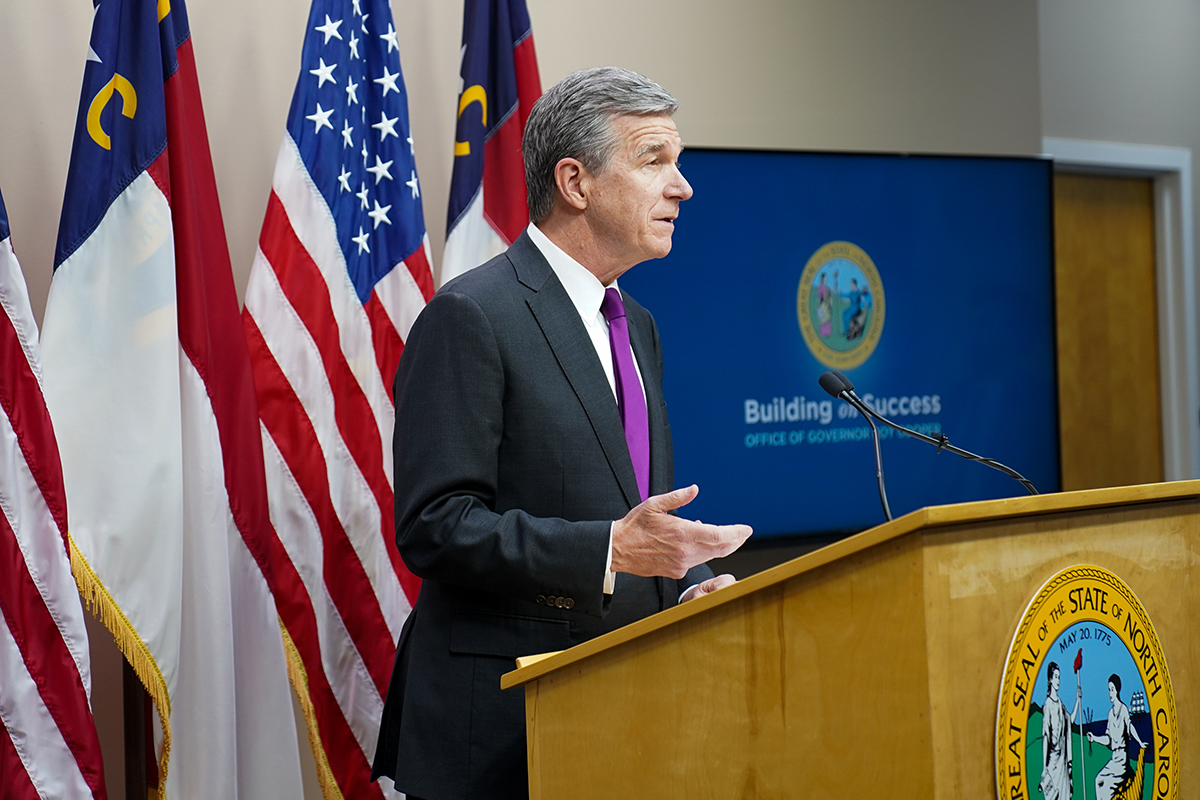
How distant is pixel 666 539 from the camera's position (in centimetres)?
121

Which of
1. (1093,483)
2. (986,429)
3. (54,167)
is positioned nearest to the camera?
(54,167)

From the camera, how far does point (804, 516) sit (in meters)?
3.24

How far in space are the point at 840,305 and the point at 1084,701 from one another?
239 centimetres

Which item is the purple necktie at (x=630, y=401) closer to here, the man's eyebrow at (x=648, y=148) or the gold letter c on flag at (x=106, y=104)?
the man's eyebrow at (x=648, y=148)

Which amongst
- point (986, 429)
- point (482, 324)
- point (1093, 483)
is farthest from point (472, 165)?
point (1093, 483)

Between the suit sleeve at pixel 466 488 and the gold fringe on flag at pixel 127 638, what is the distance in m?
0.88

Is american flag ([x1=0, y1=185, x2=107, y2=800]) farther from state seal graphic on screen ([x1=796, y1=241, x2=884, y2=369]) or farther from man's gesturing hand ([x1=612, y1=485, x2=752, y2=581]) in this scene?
state seal graphic on screen ([x1=796, y1=241, x2=884, y2=369])

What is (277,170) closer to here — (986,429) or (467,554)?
(467,554)

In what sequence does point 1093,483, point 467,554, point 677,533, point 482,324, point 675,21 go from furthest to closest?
point 1093,483, point 675,21, point 482,324, point 467,554, point 677,533

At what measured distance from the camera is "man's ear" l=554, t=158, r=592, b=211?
5.28 ft

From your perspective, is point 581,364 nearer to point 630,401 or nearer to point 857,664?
point 630,401

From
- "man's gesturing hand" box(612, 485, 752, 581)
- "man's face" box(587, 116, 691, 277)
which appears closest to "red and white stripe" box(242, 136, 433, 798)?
"man's face" box(587, 116, 691, 277)

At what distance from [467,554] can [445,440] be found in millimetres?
154

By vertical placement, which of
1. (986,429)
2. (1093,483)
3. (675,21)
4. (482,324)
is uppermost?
(675,21)
